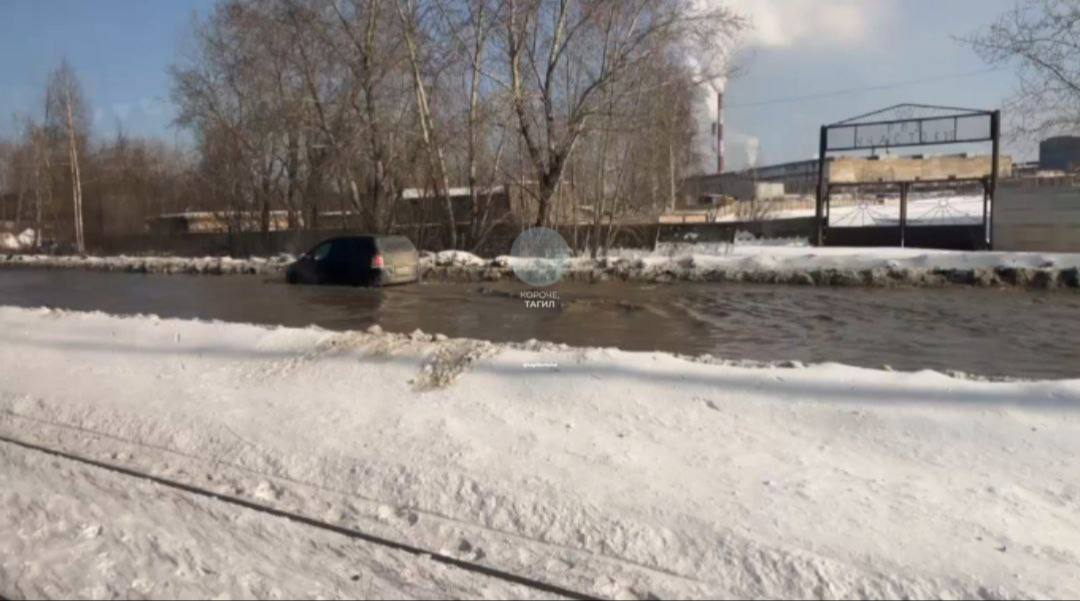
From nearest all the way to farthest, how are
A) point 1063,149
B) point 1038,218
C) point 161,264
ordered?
point 1038,218 < point 1063,149 < point 161,264

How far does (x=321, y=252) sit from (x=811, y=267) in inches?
529

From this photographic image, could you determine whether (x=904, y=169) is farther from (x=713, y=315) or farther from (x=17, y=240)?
(x=17, y=240)

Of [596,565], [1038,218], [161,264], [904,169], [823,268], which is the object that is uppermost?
[904,169]

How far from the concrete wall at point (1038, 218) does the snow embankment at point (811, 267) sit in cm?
388

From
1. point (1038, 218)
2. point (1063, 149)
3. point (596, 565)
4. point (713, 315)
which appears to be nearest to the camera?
point (596, 565)

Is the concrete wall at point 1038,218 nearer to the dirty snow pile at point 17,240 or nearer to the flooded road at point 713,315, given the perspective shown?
the flooded road at point 713,315

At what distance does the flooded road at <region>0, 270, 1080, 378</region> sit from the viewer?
11570mm

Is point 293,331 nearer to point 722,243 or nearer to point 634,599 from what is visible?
point 634,599

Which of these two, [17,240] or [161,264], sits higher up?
[17,240]

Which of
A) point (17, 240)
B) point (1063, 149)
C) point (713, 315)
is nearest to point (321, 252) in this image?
point (713, 315)

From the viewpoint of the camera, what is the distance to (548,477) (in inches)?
222

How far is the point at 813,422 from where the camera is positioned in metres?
6.38

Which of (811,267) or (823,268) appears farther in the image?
(811,267)

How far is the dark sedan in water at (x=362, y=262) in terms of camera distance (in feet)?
69.7
